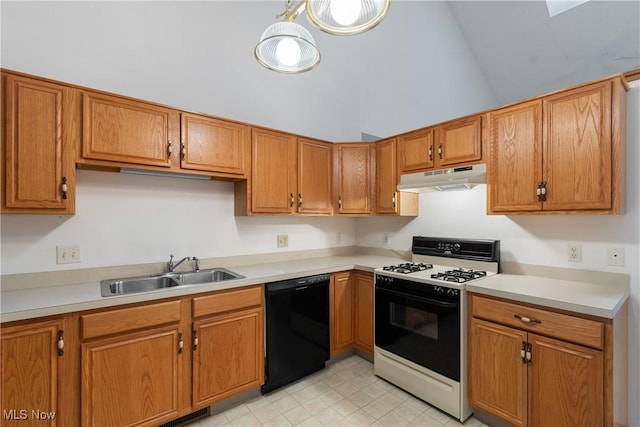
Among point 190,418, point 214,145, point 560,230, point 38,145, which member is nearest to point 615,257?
point 560,230

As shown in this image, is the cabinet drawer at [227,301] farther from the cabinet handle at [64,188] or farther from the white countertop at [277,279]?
the cabinet handle at [64,188]

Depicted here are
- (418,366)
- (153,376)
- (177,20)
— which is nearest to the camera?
(153,376)

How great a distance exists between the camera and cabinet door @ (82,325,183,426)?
5.24ft

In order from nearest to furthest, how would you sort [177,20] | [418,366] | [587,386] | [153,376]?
[587,386] → [153,376] → [418,366] → [177,20]

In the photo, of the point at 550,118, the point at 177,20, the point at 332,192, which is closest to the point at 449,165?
the point at 550,118

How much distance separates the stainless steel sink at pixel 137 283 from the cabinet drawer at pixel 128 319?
306 mm

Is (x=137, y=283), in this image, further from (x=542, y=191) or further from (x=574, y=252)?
(x=574, y=252)

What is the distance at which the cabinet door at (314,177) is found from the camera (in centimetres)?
283

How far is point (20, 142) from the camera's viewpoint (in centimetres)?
160

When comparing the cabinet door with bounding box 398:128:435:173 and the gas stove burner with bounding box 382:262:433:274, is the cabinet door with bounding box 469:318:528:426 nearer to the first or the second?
the gas stove burner with bounding box 382:262:433:274

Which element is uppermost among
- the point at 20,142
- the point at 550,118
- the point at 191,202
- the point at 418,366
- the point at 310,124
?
the point at 310,124

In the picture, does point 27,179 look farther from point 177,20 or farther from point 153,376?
point 177,20

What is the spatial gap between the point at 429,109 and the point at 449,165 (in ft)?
7.52

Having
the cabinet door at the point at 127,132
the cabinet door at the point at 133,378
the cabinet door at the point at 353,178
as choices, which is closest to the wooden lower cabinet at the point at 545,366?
the cabinet door at the point at 353,178
